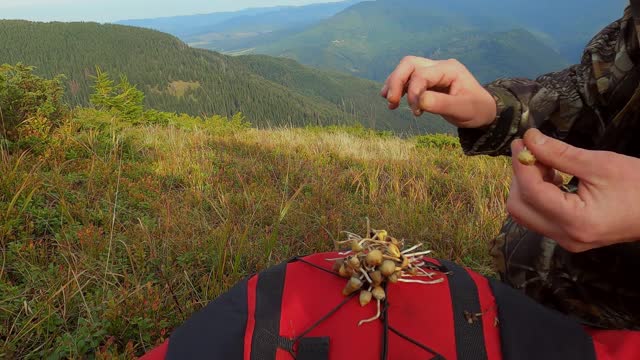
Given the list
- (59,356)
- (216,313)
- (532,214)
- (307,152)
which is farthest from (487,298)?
(307,152)

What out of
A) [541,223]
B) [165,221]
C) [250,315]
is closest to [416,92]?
[541,223]

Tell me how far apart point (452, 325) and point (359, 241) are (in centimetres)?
42

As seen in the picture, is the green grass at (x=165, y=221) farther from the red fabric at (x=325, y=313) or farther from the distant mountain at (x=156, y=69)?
the distant mountain at (x=156, y=69)

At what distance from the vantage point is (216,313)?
1364mm

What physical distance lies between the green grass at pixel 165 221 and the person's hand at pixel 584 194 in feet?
4.66

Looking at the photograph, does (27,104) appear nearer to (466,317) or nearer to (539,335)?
(466,317)

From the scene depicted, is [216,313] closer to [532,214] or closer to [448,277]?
[448,277]

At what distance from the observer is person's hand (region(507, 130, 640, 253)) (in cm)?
90

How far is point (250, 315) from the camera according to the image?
51.9 inches

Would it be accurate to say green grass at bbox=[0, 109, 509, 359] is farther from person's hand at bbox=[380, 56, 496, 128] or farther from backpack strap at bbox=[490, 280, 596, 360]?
backpack strap at bbox=[490, 280, 596, 360]

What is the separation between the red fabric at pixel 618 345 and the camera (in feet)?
3.82

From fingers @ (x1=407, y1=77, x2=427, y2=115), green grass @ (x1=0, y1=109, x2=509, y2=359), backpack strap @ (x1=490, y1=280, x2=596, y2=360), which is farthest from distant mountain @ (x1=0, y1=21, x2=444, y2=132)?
backpack strap @ (x1=490, y1=280, x2=596, y2=360)

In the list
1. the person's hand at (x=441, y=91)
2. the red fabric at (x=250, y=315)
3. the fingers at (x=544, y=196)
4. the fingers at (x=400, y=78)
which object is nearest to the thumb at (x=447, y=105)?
the person's hand at (x=441, y=91)

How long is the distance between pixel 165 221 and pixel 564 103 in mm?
2422
